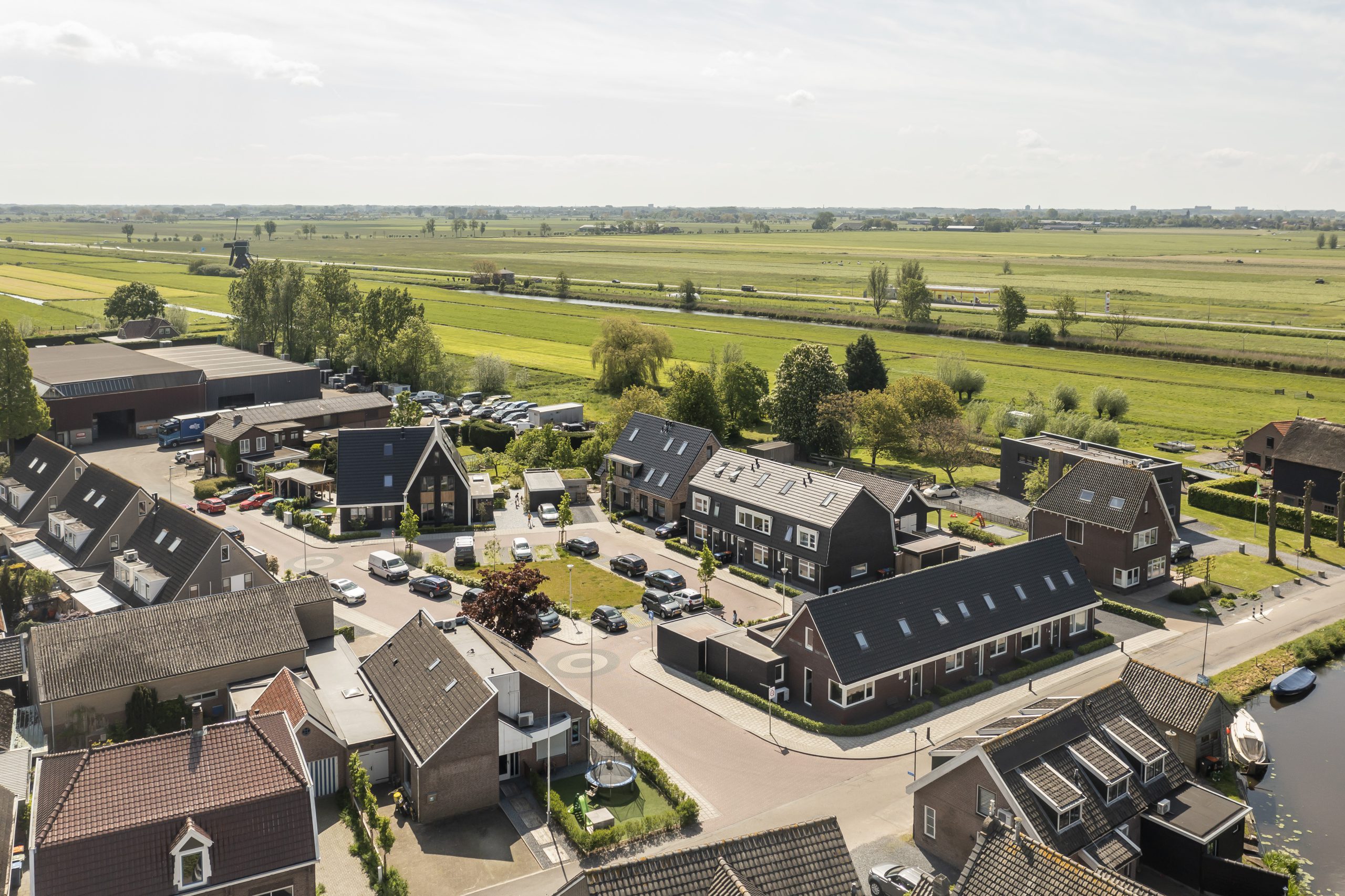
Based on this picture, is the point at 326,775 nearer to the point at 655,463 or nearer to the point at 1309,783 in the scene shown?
the point at 1309,783

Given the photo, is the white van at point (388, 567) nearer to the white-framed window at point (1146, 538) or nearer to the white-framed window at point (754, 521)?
the white-framed window at point (754, 521)

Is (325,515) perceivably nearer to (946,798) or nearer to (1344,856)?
(946,798)

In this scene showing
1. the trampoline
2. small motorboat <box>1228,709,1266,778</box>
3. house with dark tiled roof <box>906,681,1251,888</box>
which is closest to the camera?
house with dark tiled roof <box>906,681,1251,888</box>

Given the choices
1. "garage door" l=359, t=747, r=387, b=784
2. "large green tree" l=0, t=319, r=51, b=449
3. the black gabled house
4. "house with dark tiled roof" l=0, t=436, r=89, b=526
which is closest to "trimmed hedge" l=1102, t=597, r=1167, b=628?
the black gabled house

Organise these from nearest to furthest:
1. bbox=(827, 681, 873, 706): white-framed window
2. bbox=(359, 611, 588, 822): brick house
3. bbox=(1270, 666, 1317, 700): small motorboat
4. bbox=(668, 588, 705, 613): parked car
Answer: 1. bbox=(359, 611, 588, 822): brick house
2. bbox=(827, 681, 873, 706): white-framed window
3. bbox=(1270, 666, 1317, 700): small motorboat
4. bbox=(668, 588, 705, 613): parked car

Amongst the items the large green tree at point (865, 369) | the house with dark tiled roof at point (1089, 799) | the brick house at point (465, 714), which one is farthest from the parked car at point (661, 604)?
the large green tree at point (865, 369)

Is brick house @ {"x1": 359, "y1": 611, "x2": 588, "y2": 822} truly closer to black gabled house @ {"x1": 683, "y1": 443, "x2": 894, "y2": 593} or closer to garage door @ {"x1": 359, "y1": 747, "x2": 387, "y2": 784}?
garage door @ {"x1": 359, "y1": 747, "x2": 387, "y2": 784}

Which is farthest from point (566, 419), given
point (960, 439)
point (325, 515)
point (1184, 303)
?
point (1184, 303)
